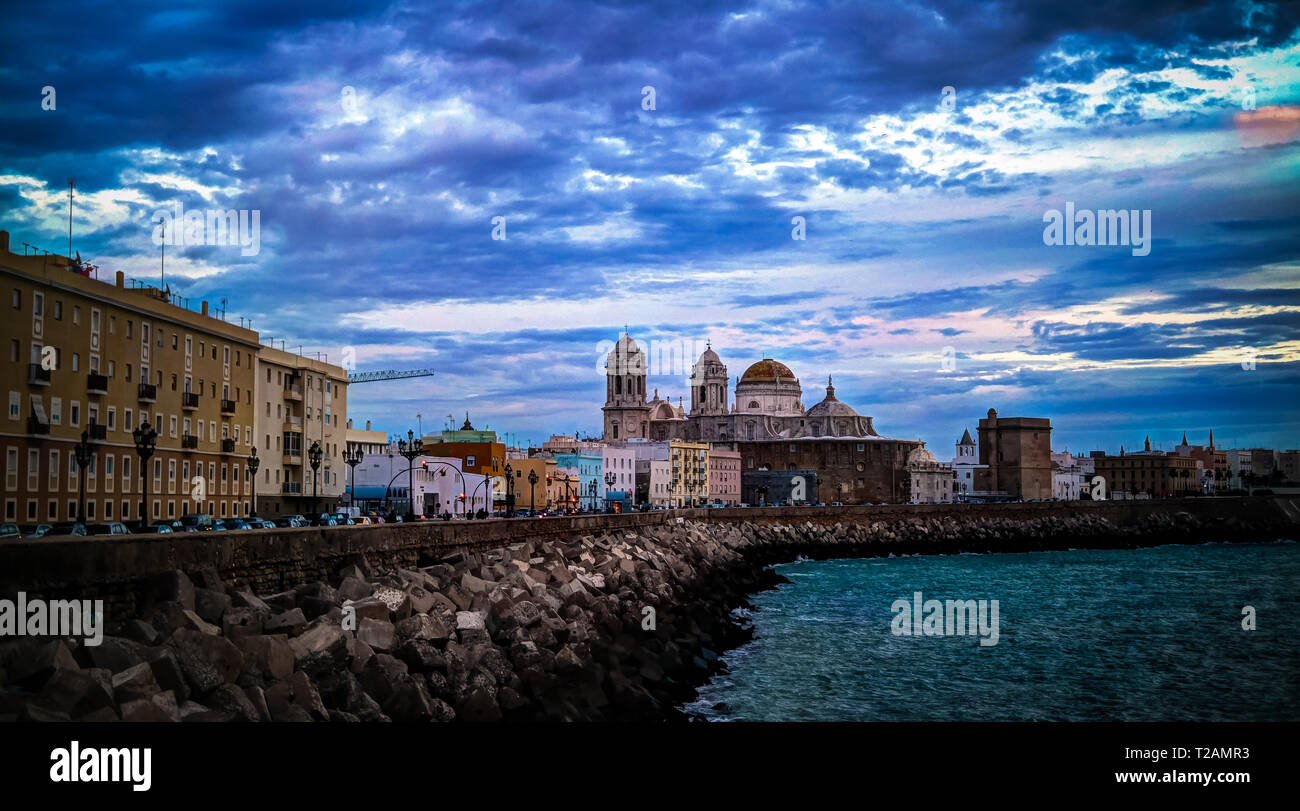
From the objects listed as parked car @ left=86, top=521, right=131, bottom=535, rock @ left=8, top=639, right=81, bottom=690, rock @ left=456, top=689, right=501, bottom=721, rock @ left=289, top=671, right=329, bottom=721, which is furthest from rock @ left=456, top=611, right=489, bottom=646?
parked car @ left=86, top=521, right=131, bottom=535

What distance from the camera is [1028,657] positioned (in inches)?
1225

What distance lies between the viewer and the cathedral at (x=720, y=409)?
141250 millimetres

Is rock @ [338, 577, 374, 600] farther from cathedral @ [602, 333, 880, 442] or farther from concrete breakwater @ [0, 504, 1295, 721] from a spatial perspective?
cathedral @ [602, 333, 880, 442]

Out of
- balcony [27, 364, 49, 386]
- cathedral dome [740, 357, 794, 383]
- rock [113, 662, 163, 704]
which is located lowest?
rock [113, 662, 163, 704]

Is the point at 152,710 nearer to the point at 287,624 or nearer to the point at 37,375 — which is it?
the point at 287,624

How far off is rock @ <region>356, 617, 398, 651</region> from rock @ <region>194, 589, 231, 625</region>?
2.12m

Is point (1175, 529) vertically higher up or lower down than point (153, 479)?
lower down

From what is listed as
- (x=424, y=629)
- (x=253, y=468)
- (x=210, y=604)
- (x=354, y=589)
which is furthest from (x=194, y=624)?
(x=253, y=468)

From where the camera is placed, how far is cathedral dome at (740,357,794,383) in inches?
5778

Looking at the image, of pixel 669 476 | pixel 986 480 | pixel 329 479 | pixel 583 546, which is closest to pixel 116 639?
pixel 583 546

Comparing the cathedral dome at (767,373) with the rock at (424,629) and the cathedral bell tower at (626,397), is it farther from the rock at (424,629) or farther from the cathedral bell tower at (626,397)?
the rock at (424,629)

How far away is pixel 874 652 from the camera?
3112 centimetres

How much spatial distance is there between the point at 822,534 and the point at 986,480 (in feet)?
207
